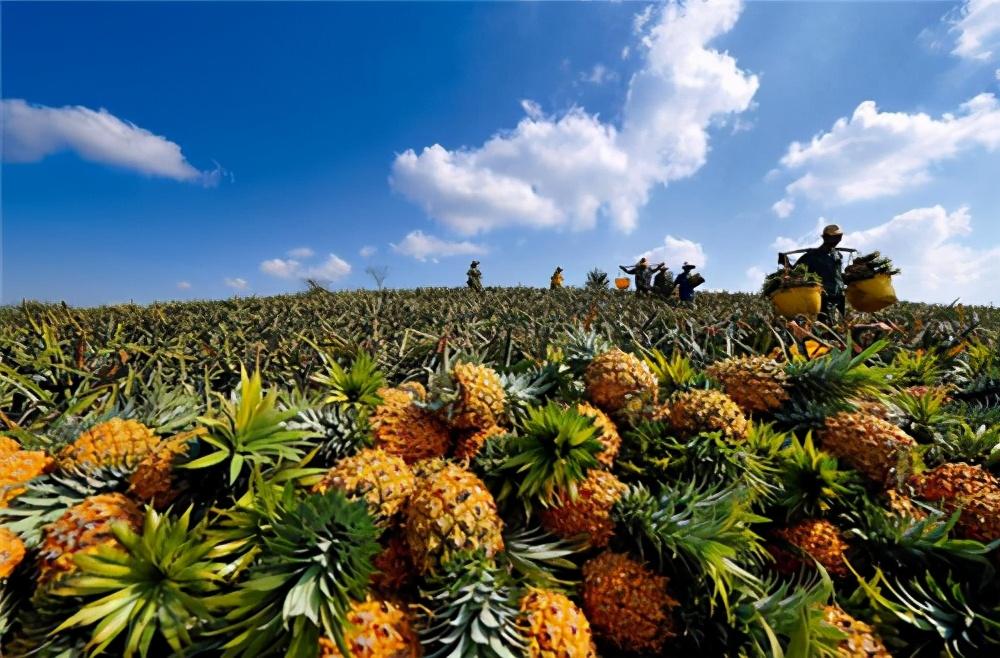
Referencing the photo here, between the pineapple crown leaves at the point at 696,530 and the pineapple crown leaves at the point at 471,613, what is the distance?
1.12 feet

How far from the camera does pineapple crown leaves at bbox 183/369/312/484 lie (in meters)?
1.01

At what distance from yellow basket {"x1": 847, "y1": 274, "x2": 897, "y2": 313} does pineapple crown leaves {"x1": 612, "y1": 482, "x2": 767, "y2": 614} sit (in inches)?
139

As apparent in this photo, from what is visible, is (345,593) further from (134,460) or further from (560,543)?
(134,460)

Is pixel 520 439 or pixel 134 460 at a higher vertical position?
pixel 520 439

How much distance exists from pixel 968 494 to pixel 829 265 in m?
5.63

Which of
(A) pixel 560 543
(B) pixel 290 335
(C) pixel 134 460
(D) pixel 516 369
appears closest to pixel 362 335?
(B) pixel 290 335

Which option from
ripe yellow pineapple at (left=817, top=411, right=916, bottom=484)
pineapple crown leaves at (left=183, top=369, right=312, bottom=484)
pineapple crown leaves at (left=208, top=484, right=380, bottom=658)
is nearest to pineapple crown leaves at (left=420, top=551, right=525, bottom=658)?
pineapple crown leaves at (left=208, top=484, right=380, bottom=658)

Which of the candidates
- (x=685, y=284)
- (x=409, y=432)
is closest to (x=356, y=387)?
(x=409, y=432)

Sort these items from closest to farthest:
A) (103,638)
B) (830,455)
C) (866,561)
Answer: (103,638), (866,561), (830,455)

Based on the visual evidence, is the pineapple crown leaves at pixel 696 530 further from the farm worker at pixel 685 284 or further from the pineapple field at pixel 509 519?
the farm worker at pixel 685 284

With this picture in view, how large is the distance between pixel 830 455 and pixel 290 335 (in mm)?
2459

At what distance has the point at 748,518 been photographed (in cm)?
110

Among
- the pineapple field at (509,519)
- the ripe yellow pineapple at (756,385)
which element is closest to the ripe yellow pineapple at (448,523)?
the pineapple field at (509,519)

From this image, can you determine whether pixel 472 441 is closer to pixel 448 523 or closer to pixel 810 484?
pixel 448 523
